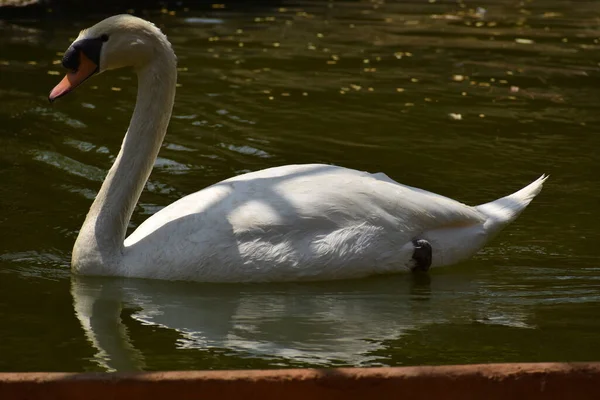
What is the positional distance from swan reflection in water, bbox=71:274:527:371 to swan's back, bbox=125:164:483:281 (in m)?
0.10

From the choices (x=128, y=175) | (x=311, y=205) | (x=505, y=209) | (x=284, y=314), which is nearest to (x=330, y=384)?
(x=284, y=314)

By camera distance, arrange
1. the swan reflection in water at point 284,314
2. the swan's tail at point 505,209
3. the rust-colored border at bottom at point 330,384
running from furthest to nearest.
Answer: the swan's tail at point 505,209
the swan reflection in water at point 284,314
the rust-colored border at bottom at point 330,384

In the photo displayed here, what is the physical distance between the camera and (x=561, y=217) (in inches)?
308

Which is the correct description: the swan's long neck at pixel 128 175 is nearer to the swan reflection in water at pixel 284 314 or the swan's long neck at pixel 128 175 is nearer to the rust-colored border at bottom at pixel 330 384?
the swan reflection in water at pixel 284 314

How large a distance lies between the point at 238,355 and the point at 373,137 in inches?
201

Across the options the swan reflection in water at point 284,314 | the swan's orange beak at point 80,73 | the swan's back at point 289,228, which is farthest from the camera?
the swan's orange beak at point 80,73

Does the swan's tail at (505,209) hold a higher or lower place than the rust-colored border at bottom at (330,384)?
lower

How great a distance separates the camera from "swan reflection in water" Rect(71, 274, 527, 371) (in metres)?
5.41

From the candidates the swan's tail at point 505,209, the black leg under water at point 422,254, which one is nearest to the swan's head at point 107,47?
the black leg under water at point 422,254

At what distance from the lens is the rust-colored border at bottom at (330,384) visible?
380 centimetres

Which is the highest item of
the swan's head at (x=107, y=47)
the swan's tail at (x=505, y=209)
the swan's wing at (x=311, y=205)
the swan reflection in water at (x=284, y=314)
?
the swan's head at (x=107, y=47)

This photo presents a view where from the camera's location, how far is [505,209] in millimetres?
7031

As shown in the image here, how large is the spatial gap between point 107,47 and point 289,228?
1426 millimetres

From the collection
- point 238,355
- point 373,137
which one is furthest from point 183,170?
point 238,355
